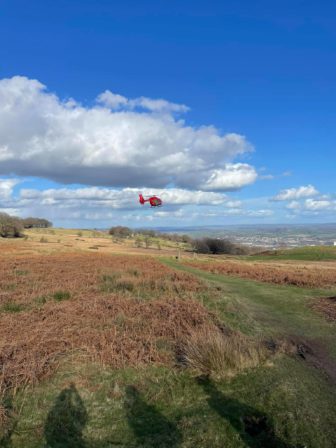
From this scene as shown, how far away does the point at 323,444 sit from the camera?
5605 millimetres

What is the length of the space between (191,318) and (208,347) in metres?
3.42

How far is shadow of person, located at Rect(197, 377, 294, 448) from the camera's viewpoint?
5.72 meters

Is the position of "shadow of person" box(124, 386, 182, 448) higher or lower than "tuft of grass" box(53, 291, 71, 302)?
lower

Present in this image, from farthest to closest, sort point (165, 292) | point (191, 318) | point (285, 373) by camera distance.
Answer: point (165, 292) → point (191, 318) → point (285, 373)

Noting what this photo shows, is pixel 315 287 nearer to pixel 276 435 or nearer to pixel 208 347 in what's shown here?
pixel 208 347

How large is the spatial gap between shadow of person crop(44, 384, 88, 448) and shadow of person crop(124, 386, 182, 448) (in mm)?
778

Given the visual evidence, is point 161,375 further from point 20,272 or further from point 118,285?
point 20,272

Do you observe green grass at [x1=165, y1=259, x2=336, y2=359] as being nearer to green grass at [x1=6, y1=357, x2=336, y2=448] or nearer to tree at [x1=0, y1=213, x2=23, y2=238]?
green grass at [x1=6, y1=357, x2=336, y2=448]

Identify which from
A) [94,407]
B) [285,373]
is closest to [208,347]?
[285,373]

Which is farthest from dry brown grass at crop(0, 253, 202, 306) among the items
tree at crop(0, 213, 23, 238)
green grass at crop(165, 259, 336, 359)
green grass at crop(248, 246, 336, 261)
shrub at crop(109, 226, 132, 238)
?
shrub at crop(109, 226, 132, 238)

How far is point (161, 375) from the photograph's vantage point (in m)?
8.12

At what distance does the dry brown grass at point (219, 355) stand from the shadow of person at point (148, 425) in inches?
64.4

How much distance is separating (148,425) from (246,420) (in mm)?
1544

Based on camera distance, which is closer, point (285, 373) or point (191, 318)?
point (285, 373)
